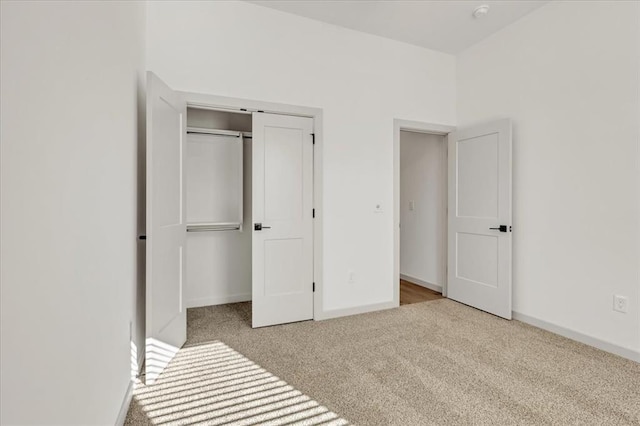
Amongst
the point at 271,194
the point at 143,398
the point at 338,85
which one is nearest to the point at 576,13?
the point at 338,85

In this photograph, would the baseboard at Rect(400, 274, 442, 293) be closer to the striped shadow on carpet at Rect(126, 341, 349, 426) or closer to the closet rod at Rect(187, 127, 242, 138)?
the striped shadow on carpet at Rect(126, 341, 349, 426)

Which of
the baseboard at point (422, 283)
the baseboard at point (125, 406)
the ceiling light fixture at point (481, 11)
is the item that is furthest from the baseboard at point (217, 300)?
the ceiling light fixture at point (481, 11)

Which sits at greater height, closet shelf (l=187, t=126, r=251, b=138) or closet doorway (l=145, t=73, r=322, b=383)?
closet shelf (l=187, t=126, r=251, b=138)

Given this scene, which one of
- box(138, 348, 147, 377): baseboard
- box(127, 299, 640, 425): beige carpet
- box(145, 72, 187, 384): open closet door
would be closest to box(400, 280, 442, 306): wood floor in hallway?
box(127, 299, 640, 425): beige carpet

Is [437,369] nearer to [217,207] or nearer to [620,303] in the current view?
[620,303]

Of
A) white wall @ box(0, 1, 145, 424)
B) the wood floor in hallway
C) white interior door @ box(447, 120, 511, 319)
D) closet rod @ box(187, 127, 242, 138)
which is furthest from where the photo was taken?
the wood floor in hallway

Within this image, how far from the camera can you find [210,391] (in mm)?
2008

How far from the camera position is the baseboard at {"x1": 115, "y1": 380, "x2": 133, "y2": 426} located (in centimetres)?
165

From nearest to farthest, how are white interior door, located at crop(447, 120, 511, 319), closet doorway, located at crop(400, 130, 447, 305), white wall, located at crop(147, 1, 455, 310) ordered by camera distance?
white wall, located at crop(147, 1, 455, 310) → white interior door, located at crop(447, 120, 511, 319) → closet doorway, located at crop(400, 130, 447, 305)

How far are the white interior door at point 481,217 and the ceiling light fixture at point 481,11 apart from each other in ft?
3.46

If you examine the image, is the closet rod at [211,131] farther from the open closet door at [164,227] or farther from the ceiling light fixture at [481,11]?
the ceiling light fixture at [481,11]

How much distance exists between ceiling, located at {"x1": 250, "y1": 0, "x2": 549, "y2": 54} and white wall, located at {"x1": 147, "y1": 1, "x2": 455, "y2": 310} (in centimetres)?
12

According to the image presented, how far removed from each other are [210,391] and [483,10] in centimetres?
393

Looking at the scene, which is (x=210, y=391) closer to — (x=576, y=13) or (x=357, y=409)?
(x=357, y=409)
